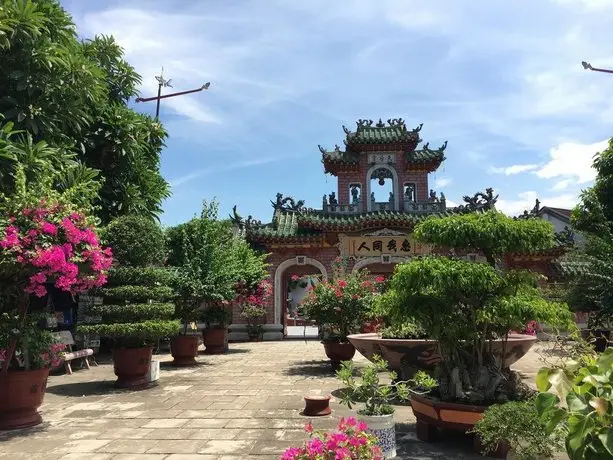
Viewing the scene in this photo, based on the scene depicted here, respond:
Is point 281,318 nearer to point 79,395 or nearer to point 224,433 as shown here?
point 79,395

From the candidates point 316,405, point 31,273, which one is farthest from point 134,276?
point 316,405

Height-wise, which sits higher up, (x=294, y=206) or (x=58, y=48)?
(x=58, y=48)

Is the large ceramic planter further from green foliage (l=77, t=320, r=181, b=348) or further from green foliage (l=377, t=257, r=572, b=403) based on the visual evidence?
green foliage (l=77, t=320, r=181, b=348)

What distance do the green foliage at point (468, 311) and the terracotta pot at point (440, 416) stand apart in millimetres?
287

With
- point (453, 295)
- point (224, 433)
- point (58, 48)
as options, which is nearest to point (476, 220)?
point (453, 295)

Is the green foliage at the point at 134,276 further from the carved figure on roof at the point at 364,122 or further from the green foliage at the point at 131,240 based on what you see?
the carved figure on roof at the point at 364,122

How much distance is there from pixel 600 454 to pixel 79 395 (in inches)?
315

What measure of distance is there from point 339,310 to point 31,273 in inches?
221

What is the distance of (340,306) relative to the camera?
31.4 feet

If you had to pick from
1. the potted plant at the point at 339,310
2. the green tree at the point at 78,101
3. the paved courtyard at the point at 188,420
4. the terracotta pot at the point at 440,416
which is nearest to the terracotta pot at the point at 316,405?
the paved courtyard at the point at 188,420

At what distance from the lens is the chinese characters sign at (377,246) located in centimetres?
Answer: 1836

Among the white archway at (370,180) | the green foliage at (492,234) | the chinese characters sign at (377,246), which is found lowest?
the green foliage at (492,234)

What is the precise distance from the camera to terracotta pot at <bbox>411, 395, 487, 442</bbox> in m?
4.29

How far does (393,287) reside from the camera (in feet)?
16.2
